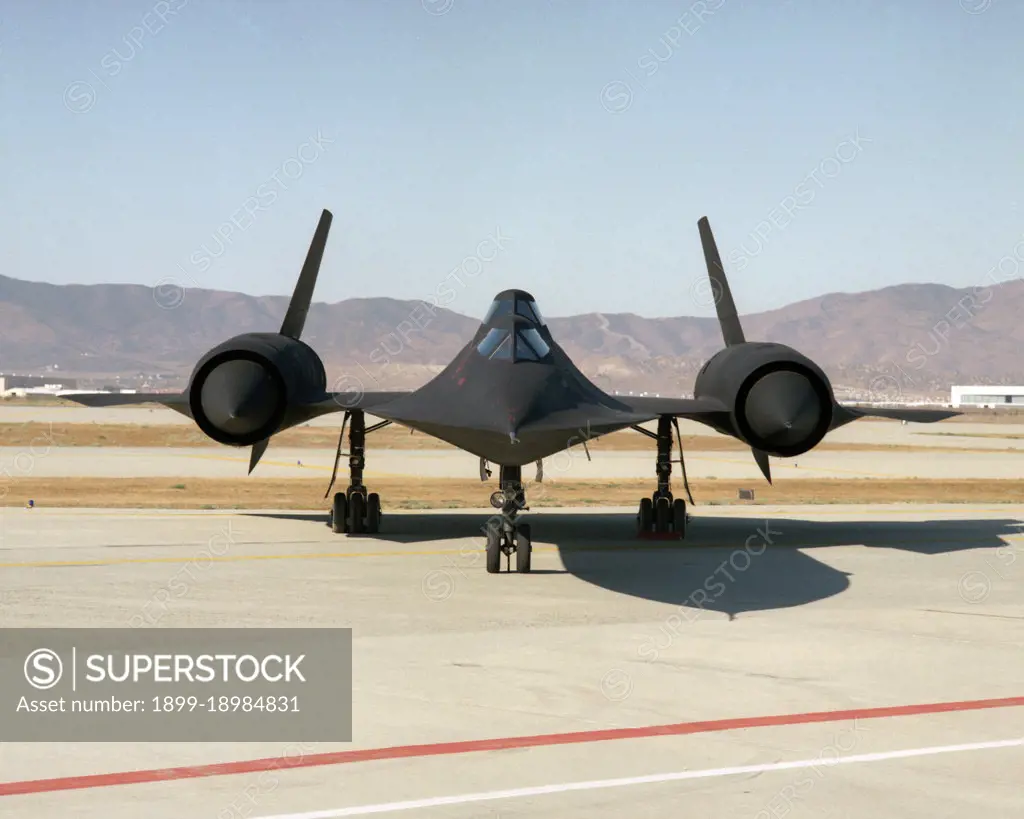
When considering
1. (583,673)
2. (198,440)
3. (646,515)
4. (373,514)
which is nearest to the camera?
(583,673)

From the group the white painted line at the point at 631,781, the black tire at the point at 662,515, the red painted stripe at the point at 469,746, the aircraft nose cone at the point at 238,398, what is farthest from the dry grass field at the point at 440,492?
the white painted line at the point at 631,781

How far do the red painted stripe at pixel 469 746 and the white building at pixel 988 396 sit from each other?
179 metres

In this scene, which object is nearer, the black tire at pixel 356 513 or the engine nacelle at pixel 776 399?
the engine nacelle at pixel 776 399

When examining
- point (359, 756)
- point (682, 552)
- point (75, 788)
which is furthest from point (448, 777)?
point (682, 552)

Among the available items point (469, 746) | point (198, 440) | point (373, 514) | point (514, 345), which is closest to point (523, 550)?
point (514, 345)

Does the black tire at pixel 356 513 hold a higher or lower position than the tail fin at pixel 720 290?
lower

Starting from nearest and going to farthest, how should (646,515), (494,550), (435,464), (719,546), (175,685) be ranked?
(175,685)
(494,550)
(719,546)
(646,515)
(435,464)

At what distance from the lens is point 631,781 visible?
665 cm

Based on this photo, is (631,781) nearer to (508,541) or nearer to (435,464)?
(508,541)

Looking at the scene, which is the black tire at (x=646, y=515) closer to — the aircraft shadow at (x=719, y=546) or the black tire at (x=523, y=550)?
the aircraft shadow at (x=719, y=546)

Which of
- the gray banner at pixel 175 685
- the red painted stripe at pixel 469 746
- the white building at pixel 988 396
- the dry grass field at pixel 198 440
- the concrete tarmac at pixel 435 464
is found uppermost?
the white building at pixel 988 396

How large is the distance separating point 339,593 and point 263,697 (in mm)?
5050

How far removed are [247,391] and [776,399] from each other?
7.53m

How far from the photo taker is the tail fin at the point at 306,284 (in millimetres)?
21594
